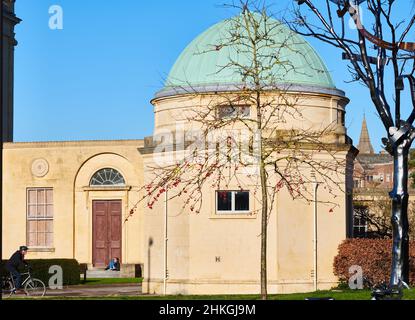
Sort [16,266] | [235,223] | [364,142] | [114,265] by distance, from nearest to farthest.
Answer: [16,266], [235,223], [114,265], [364,142]

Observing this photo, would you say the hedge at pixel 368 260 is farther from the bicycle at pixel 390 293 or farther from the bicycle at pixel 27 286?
the bicycle at pixel 390 293

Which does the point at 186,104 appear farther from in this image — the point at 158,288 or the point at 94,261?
the point at 94,261

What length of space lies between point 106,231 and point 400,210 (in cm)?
2802

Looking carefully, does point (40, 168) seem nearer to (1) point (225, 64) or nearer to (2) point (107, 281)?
(2) point (107, 281)

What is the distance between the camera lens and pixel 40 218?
47.1 metres

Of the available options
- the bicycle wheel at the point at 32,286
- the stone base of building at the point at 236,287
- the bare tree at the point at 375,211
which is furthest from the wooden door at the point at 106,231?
the bicycle wheel at the point at 32,286

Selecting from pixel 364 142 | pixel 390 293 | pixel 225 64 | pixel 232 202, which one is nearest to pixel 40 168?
pixel 225 64

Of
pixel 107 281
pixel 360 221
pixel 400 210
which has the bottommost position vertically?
pixel 107 281

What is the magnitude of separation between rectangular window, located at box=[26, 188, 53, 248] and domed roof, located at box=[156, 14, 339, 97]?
1537cm

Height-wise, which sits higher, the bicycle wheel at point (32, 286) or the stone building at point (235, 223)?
the stone building at point (235, 223)

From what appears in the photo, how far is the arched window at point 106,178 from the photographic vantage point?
46906 mm

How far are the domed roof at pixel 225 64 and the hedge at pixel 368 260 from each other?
17.5 ft
